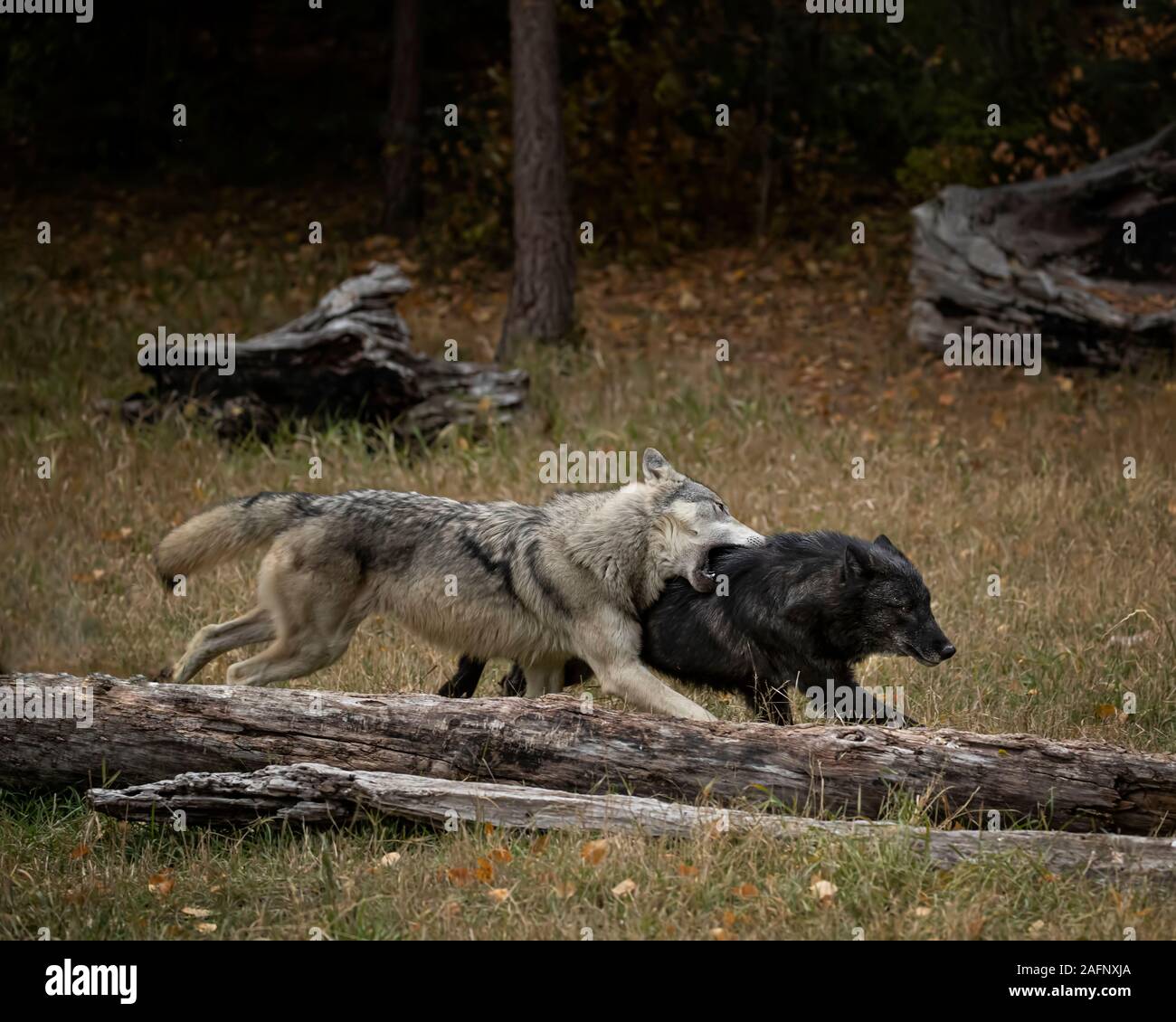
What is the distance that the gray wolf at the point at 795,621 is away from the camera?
6.08m

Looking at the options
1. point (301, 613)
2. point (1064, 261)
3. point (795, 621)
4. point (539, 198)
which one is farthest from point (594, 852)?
point (1064, 261)

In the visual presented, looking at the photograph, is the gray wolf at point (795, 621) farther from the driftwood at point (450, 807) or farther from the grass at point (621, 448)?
the driftwood at point (450, 807)

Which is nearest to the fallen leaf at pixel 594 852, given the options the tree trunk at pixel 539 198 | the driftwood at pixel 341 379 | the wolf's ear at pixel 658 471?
the wolf's ear at pixel 658 471

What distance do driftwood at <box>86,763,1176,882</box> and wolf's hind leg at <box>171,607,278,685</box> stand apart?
213 cm

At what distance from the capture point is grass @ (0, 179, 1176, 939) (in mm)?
4578

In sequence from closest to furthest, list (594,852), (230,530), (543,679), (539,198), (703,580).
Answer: (594,852) < (703,580) < (230,530) < (543,679) < (539,198)

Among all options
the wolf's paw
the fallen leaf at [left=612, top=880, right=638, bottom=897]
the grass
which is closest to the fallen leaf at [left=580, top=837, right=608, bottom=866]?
the grass

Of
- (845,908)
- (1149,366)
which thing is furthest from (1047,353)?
(845,908)

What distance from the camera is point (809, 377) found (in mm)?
13328

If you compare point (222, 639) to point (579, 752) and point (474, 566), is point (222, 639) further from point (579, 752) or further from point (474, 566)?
point (579, 752)

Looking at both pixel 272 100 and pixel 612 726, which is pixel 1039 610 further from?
pixel 272 100

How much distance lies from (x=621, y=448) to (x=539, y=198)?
383 centimetres

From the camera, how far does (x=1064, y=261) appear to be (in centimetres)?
1359

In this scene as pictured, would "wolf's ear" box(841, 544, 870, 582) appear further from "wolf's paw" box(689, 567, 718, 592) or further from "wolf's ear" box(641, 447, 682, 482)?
"wolf's ear" box(641, 447, 682, 482)
